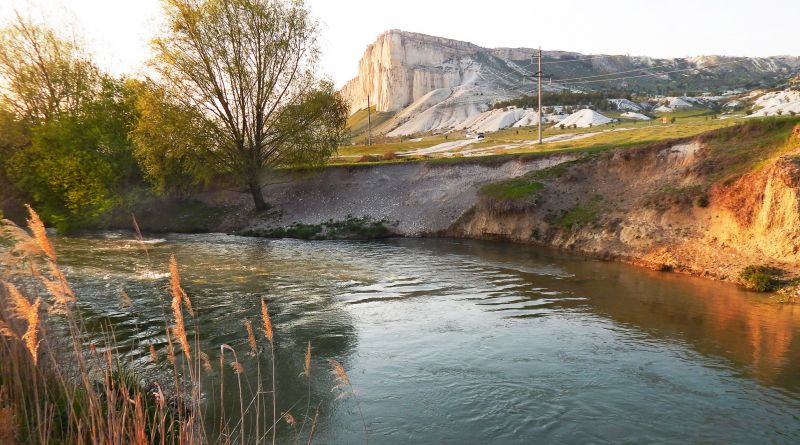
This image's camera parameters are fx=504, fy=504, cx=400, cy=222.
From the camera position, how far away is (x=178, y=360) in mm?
12664

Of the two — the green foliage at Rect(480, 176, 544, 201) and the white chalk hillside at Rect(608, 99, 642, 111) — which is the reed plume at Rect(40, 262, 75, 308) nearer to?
the green foliage at Rect(480, 176, 544, 201)

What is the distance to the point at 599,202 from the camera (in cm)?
3106

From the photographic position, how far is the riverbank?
22.6 metres

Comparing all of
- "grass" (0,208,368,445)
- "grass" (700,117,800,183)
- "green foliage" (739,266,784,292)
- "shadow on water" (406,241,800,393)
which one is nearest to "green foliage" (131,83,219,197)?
"shadow on water" (406,241,800,393)

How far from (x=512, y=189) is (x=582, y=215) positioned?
590cm

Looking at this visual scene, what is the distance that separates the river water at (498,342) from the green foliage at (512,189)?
8517mm

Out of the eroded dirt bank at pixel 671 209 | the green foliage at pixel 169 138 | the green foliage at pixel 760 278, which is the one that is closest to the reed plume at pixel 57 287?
the green foliage at pixel 760 278

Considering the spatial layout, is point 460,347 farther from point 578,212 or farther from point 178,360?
point 578,212

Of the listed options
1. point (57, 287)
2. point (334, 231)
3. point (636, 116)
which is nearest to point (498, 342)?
point (57, 287)

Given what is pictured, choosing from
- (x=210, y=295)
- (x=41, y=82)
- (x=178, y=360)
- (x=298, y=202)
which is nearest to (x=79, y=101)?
(x=41, y=82)

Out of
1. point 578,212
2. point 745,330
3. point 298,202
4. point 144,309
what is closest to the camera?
point 745,330

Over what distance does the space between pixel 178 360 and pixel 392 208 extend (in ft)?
92.1

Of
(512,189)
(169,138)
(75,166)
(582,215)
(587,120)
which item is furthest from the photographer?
(587,120)

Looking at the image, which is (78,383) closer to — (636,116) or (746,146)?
(746,146)
